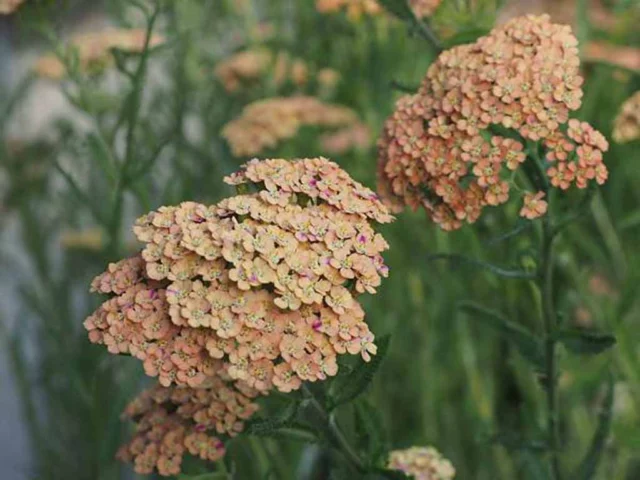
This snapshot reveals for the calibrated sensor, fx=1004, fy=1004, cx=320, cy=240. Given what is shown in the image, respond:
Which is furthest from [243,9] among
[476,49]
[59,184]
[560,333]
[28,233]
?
[59,184]

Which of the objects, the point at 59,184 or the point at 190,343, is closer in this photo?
the point at 190,343

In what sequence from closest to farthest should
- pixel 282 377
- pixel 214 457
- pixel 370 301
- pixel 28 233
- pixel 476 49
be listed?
1. pixel 282 377
2. pixel 214 457
3. pixel 476 49
4. pixel 370 301
5. pixel 28 233

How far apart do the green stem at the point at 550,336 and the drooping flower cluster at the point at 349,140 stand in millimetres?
842

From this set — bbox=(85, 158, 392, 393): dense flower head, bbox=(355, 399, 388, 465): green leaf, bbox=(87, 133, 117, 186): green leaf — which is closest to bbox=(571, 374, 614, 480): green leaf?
bbox=(355, 399, 388, 465): green leaf

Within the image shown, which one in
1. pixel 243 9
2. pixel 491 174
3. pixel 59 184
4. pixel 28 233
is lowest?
pixel 491 174

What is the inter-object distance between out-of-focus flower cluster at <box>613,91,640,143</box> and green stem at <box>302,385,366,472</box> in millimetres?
638

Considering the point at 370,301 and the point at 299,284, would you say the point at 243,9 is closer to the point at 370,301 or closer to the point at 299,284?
the point at 370,301

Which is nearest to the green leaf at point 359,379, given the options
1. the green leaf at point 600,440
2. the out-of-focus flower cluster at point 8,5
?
the green leaf at point 600,440

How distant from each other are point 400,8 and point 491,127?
0.28 m

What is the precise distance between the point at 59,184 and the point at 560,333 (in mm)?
3188

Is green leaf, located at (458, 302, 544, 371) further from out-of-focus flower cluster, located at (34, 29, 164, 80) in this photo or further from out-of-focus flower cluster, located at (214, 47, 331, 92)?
out-of-focus flower cluster, located at (214, 47, 331, 92)

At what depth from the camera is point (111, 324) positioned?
954 millimetres

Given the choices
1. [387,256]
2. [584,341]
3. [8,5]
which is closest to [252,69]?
[387,256]

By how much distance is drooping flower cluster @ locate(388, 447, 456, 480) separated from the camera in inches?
46.4
